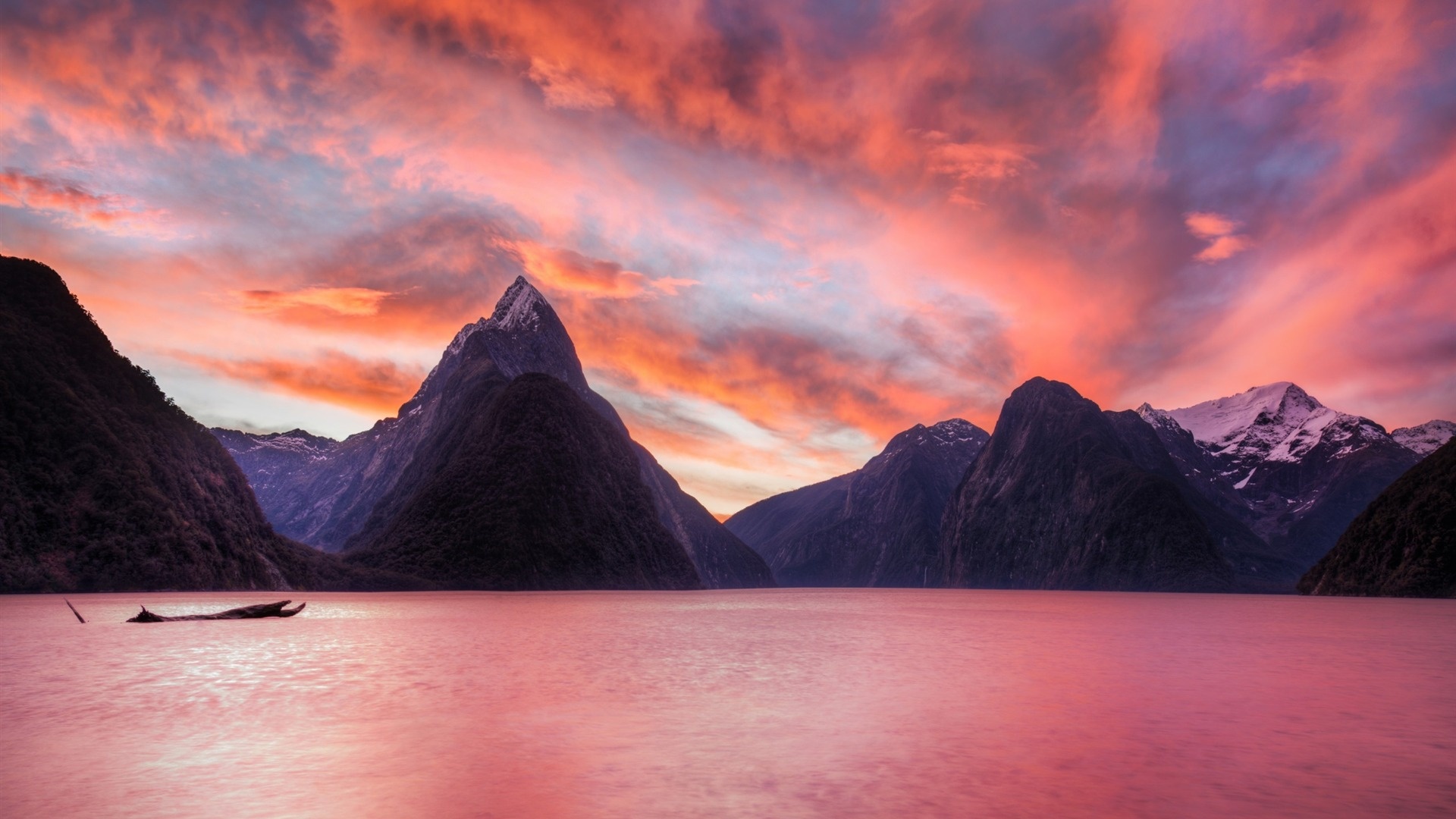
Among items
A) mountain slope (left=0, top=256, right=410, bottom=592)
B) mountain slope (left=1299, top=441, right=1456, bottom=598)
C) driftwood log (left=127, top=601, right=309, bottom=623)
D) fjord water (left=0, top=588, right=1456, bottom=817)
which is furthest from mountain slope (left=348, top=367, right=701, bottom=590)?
fjord water (left=0, top=588, right=1456, bottom=817)

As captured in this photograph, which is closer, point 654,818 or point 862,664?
point 654,818

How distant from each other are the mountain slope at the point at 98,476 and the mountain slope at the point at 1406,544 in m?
166

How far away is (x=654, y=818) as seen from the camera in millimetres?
11039

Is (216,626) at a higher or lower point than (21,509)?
lower

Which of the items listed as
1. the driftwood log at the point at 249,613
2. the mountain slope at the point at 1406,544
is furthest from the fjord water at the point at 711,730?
the mountain slope at the point at 1406,544

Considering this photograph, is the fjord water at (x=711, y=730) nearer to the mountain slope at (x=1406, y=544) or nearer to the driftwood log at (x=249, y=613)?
the driftwood log at (x=249, y=613)

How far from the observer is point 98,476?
A: 104m

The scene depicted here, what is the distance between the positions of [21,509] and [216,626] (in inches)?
2440

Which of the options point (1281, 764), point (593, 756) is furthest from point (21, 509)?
point (1281, 764)

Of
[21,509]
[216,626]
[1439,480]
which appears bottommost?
[216,626]

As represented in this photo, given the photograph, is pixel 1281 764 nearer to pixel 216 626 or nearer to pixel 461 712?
pixel 461 712

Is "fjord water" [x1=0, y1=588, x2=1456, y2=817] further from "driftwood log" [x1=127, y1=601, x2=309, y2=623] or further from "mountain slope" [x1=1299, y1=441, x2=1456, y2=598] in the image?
"mountain slope" [x1=1299, y1=441, x2=1456, y2=598]

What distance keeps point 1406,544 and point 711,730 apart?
161480mm

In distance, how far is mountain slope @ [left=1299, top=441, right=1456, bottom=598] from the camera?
13175 cm
